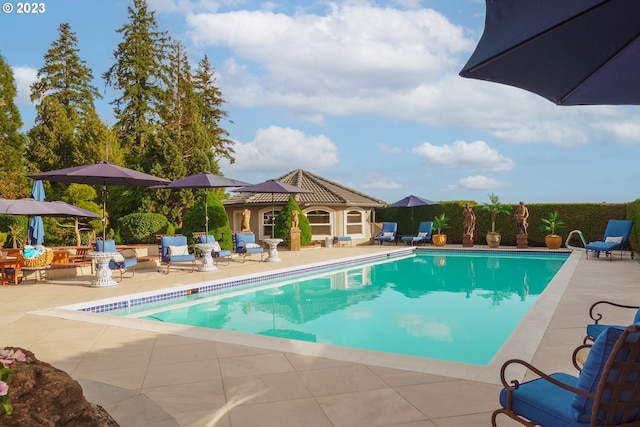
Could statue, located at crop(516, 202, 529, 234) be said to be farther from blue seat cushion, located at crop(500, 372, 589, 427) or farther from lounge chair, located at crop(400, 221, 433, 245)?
blue seat cushion, located at crop(500, 372, 589, 427)

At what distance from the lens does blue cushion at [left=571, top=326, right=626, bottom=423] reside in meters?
2.38

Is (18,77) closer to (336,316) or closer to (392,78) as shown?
(392,78)

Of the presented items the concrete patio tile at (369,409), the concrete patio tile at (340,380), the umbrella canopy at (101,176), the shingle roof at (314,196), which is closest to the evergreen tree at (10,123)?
the shingle roof at (314,196)

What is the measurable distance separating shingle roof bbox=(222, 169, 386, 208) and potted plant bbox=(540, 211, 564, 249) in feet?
27.6

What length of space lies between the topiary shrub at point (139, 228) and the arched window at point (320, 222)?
7409mm

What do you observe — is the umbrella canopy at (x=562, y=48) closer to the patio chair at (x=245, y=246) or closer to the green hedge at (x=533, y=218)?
the patio chair at (x=245, y=246)

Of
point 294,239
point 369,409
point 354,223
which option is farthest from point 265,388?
point 354,223

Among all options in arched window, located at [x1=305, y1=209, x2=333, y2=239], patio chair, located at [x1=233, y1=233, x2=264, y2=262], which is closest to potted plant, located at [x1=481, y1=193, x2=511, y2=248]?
arched window, located at [x1=305, y1=209, x2=333, y2=239]

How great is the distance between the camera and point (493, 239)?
20.3m

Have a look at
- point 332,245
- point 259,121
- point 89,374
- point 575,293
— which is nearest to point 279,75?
point 332,245

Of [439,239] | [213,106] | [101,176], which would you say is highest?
[213,106]

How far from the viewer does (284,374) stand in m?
4.39

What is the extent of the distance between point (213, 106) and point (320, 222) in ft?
47.8

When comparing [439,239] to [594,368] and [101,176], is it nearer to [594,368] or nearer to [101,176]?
[101,176]
